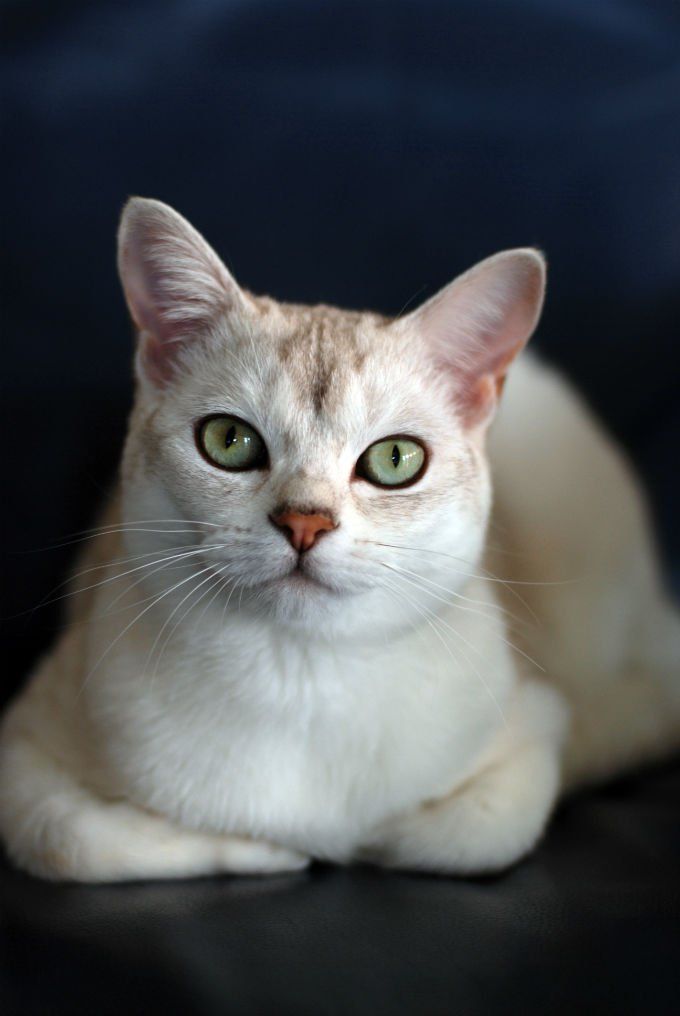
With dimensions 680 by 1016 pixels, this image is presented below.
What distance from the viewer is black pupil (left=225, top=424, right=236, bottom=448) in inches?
48.7

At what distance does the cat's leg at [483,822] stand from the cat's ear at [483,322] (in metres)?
0.46

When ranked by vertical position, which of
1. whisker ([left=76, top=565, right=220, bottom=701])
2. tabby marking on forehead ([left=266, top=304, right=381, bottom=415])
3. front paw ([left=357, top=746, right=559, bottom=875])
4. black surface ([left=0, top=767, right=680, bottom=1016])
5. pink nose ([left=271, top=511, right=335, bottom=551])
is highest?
tabby marking on forehead ([left=266, top=304, right=381, bottom=415])

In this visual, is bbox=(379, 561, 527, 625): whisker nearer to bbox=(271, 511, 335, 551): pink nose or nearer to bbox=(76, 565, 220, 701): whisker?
bbox=(271, 511, 335, 551): pink nose

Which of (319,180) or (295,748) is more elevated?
(319,180)

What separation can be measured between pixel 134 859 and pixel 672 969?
647mm

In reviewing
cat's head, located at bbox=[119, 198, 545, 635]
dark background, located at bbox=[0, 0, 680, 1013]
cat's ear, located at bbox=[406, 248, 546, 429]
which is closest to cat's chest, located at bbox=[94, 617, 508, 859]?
cat's head, located at bbox=[119, 198, 545, 635]

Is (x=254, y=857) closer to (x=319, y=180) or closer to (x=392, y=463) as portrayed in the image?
(x=392, y=463)

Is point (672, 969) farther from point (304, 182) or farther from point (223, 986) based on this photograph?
point (304, 182)

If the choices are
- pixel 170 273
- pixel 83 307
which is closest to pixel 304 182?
pixel 83 307

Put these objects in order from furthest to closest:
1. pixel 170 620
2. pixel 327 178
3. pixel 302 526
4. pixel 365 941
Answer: pixel 327 178
pixel 170 620
pixel 365 941
pixel 302 526

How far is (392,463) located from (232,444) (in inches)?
7.3

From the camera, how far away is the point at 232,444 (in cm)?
123

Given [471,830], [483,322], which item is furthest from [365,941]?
[483,322]

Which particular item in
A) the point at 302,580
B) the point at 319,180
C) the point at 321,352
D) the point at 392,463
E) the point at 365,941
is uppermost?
the point at 319,180
